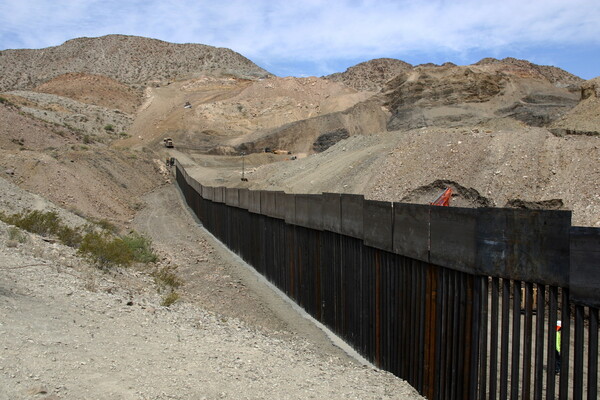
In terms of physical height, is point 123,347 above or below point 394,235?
below

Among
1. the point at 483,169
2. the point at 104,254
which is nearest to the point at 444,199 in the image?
the point at 483,169

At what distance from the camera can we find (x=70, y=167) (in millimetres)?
33344

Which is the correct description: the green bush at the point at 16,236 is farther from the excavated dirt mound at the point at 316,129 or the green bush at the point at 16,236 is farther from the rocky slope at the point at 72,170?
the excavated dirt mound at the point at 316,129

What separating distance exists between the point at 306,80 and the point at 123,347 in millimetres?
91031

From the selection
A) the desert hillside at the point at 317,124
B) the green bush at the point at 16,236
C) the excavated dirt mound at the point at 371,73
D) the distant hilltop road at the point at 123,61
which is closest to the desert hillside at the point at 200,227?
the green bush at the point at 16,236

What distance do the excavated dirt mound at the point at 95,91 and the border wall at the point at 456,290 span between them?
87.6 m

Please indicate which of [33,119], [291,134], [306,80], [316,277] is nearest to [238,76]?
[306,80]

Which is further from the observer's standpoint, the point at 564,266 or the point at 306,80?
the point at 306,80

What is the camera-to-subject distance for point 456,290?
229 inches

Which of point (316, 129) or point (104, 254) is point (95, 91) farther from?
point (104, 254)

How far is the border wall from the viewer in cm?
456

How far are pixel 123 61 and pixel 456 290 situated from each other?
435 ft

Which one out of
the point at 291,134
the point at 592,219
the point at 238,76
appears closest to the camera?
the point at 592,219

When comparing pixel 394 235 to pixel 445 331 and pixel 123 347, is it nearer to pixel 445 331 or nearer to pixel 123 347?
pixel 445 331
